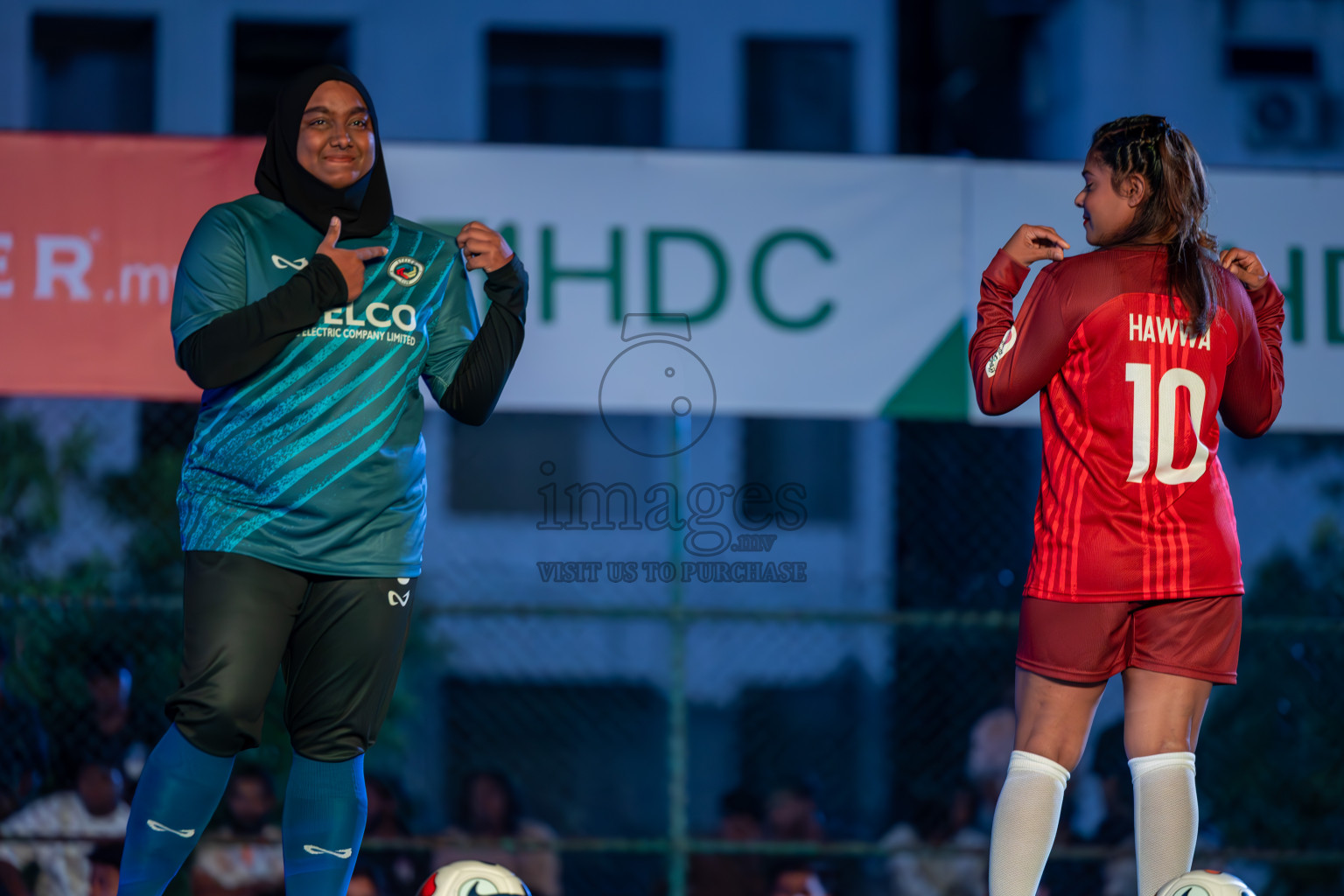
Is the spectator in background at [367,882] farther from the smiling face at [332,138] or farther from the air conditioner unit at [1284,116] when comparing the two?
the air conditioner unit at [1284,116]

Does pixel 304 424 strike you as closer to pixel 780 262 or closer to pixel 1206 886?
pixel 1206 886

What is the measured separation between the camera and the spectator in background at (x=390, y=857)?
434 centimetres

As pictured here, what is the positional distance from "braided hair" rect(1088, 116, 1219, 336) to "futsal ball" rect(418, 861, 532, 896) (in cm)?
139

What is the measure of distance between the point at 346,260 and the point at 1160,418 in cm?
136

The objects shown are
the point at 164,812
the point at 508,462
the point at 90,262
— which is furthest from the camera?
the point at 508,462

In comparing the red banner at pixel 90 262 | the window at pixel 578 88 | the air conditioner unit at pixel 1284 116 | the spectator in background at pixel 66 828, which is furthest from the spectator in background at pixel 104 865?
the air conditioner unit at pixel 1284 116

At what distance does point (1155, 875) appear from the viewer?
2.12 meters

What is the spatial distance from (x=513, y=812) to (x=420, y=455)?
8.48 feet

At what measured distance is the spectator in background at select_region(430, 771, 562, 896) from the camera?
4.46 meters

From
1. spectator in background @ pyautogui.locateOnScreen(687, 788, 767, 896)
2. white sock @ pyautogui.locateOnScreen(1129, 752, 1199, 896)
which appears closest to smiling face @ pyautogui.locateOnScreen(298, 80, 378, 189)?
white sock @ pyautogui.locateOnScreen(1129, 752, 1199, 896)

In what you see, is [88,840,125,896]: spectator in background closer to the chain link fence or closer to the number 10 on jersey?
the chain link fence

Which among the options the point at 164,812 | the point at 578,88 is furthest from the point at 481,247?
the point at 578,88

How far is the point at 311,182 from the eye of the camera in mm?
2299

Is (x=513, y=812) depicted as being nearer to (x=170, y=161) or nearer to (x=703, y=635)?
(x=170, y=161)
